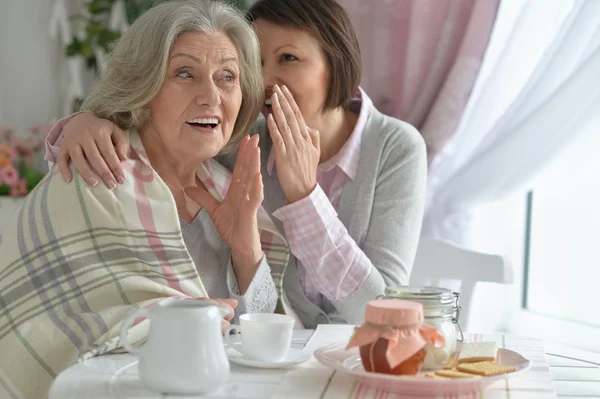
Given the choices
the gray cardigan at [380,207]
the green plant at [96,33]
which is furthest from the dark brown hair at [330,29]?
the green plant at [96,33]

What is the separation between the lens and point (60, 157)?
153 cm

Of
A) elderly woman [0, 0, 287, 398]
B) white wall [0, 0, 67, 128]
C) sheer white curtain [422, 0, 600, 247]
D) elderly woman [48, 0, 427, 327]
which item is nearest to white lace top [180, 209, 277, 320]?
elderly woman [0, 0, 287, 398]

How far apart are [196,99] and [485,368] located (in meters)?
0.79

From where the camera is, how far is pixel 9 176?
3.08 m

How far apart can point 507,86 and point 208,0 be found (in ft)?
3.06

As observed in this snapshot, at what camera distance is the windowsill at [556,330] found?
2320mm

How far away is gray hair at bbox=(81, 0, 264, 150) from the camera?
158 centimetres

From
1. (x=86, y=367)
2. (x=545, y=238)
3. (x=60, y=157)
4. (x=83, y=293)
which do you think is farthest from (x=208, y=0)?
(x=545, y=238)

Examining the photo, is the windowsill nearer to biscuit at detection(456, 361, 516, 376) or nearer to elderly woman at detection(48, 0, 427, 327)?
elderly woman at detection(48, 0, 427, 327)

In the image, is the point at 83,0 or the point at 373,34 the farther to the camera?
the point at 83,0

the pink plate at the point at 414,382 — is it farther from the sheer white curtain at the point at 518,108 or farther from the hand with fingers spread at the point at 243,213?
the sheer white curtain at the point at 518,108

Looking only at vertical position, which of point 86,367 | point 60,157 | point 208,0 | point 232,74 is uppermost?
point 208,0

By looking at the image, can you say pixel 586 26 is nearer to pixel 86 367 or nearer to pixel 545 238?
pixel 545 238

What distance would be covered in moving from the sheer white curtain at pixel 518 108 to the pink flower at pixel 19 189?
1610mm
